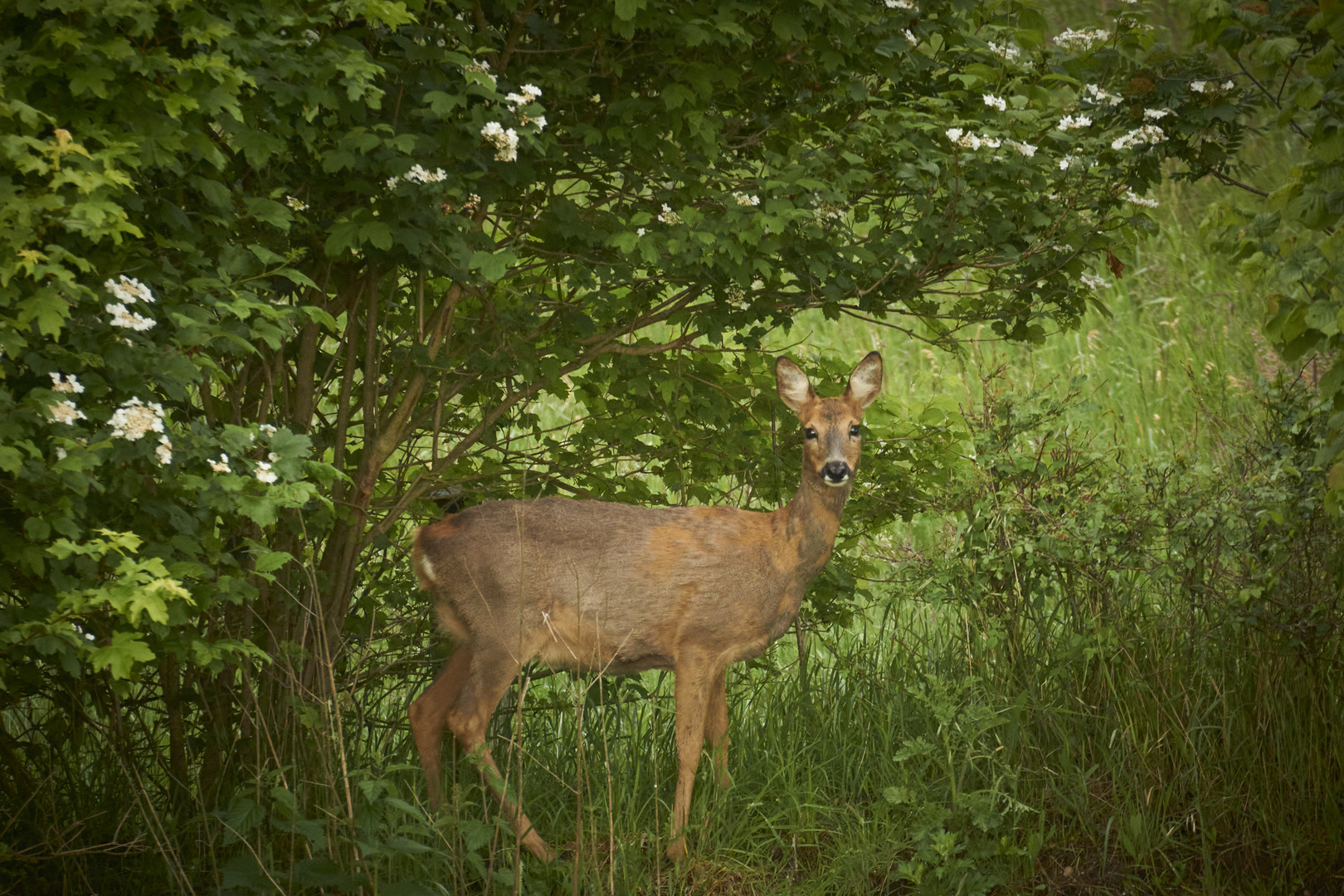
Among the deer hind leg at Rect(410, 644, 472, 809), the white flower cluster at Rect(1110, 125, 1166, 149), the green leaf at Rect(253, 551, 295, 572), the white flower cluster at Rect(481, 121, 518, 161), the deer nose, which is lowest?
the deer hind leg at Rect(410, 644, 472, 809)

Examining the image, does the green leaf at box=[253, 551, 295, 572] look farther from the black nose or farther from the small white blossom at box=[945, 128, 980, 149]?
the small white blossom at box=[945, 128, 980, 149]

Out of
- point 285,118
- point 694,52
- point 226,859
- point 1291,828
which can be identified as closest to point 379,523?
point 226,859

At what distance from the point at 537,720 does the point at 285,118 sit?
278 centimetres

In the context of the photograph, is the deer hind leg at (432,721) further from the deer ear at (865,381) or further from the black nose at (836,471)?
the deer ear at (865,381)

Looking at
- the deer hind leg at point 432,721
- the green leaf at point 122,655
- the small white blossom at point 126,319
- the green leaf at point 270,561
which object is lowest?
the deer hind leg at point 432,721

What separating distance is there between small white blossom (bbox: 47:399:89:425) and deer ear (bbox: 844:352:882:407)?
2646 mm

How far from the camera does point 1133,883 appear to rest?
4305 mm

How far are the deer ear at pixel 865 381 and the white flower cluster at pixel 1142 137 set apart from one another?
1161 mm

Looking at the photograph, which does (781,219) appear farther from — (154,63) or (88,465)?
(88,465)

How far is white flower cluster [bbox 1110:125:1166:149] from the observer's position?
461 cm

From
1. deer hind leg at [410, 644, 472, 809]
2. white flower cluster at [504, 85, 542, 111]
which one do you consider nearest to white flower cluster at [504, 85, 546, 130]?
white flower cluster at [504, 85, 542, 111]

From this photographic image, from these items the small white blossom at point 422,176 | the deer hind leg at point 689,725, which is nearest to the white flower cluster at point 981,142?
the small white blossom at point 422,176

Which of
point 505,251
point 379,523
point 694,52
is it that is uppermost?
point 694,52

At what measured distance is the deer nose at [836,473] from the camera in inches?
174
